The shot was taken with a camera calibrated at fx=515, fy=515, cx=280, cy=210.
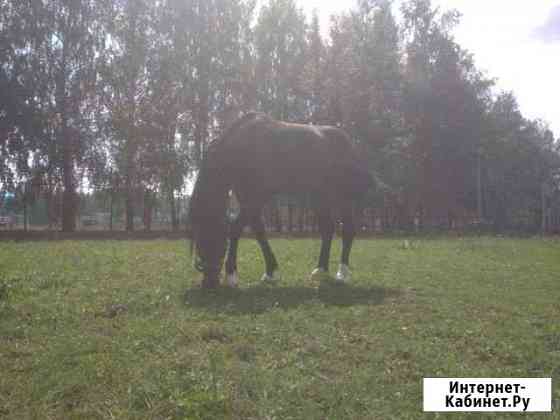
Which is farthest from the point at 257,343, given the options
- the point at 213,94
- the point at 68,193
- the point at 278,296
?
the point at 213,94

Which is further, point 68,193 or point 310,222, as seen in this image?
point 310,222

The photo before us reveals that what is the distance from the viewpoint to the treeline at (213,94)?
1282 inches

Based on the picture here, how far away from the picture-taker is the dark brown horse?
333 inches

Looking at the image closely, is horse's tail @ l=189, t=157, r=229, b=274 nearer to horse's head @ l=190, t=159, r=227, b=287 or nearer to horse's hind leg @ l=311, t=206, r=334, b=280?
horse's head @ l=190, t=159, r=227, b=287

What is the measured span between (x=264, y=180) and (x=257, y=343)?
14.0ft

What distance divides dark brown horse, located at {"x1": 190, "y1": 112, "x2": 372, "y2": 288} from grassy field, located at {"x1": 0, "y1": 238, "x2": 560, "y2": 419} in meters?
0.74

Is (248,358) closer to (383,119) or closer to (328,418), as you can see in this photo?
(328,418)

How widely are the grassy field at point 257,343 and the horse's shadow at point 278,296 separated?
31 millimetres

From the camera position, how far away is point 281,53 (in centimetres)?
4109

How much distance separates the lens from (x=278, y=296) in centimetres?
812

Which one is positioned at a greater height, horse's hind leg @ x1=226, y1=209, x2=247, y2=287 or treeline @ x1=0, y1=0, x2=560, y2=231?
treeline @ x1=0, y1=0, x2=560, y2=231

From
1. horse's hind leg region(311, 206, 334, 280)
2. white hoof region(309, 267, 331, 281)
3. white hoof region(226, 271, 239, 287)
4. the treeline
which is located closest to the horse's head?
white hoof region(226, 271, 239, 287)

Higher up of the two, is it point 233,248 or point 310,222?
point 310,222

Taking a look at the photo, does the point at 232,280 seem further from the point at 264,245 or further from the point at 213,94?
the point at 213,94
